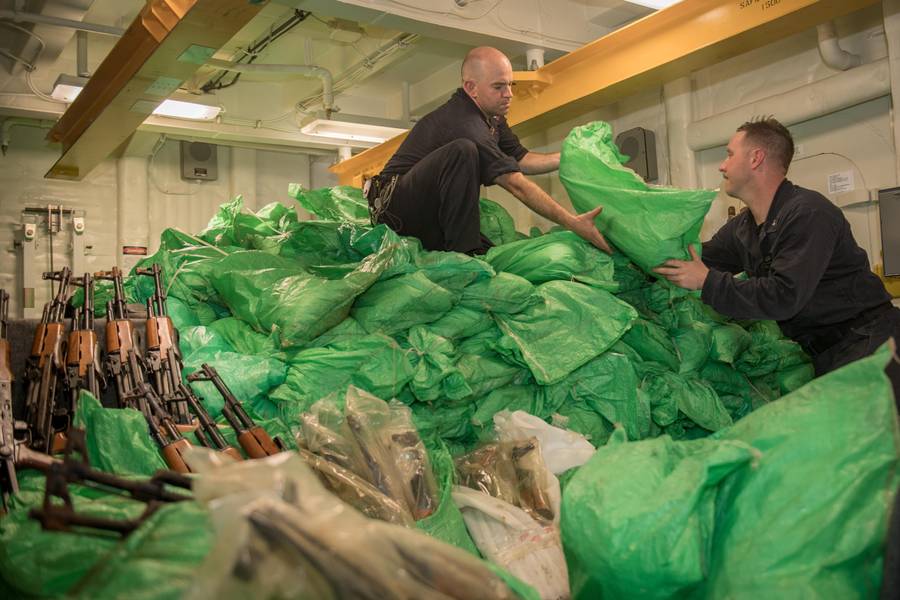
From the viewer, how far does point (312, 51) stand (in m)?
6.41

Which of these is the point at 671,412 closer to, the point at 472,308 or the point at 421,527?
the point at 472,308

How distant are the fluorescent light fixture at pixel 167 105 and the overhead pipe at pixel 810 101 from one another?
3.43 meters

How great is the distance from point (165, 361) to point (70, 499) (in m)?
1.35

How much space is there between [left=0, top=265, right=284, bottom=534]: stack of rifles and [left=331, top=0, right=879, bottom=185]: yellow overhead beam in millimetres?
2851

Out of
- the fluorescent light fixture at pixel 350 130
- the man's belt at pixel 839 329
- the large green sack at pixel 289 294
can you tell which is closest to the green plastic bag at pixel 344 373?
the large green sack at pixel 289 294

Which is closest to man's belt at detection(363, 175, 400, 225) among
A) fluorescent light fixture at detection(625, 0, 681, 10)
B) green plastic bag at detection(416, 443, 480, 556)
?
green plastic bag at detection(416, 443, 480, 556)

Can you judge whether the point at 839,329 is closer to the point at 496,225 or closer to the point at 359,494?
the point at 496,225

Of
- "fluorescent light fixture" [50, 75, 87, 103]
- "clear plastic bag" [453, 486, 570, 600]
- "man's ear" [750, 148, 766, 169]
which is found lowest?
"clear plastic bag" [453, 486, 570, 600]

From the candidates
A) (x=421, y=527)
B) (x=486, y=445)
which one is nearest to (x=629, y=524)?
(x=421, y=527)

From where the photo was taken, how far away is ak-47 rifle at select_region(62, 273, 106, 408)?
6.80 ft

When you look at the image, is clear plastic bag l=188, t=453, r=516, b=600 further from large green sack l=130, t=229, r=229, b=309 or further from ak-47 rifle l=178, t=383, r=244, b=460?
large green sack l=130, t=229, r=229, b=309

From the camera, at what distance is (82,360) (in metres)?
2.17

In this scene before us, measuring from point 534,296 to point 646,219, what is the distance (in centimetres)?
43

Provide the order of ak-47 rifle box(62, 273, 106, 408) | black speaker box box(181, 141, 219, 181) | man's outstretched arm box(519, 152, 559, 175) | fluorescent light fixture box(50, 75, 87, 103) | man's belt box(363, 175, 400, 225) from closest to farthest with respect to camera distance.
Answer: ak-47 rifle box(62, 273, 106, 408), man's belt box(363, 175, 400, 225), man's outstretched arm box(519, 152, 559, 175), fluorescent light fixture box(50, 75, 87, 103), black speaker box box(181, 141, 219, 181)
